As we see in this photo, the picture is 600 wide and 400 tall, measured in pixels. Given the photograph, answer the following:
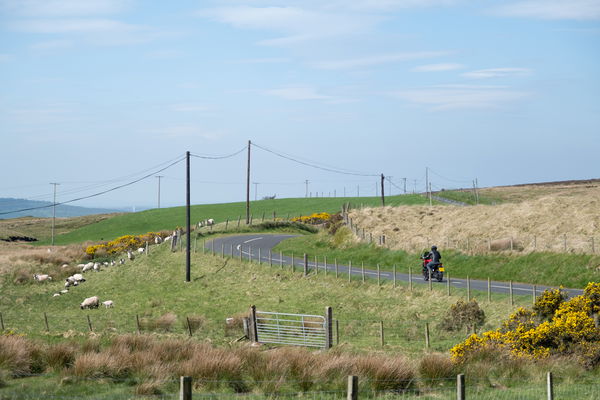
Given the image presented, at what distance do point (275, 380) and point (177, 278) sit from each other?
41.2m

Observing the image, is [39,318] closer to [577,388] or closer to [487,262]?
[487,262]

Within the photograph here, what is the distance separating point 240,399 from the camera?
18234 millimetres

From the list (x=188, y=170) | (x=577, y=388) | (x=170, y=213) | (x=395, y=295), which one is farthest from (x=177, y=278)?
(x=170, y=213)

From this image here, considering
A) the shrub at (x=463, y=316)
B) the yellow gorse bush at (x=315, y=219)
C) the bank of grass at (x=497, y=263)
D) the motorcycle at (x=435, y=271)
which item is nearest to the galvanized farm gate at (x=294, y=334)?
the shrub at (x=463, y=316)

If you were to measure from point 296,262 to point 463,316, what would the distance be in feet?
93.4

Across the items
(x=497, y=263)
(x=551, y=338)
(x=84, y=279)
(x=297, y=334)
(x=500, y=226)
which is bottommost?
(x=297, y=334)

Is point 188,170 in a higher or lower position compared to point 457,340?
higher

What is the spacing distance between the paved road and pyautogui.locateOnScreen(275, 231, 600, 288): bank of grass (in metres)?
1.18

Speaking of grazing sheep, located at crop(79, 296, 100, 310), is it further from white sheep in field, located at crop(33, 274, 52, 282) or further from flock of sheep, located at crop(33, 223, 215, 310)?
white sheep in field, located at crop(33, 274, 52, 282)

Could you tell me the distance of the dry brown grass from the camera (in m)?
52.9

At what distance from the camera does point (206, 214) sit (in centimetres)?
13412

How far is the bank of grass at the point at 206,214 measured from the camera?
119875mm

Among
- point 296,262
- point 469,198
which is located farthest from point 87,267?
point 469,198

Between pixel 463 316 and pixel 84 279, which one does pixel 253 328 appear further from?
pixel 84 279
